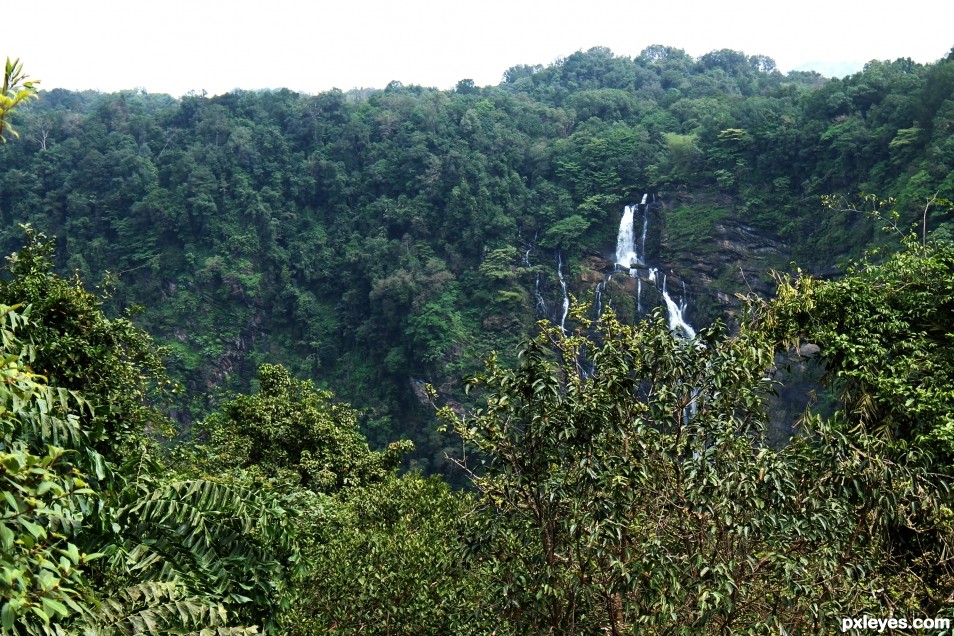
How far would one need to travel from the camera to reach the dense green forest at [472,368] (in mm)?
4359

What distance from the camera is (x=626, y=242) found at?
3716cm

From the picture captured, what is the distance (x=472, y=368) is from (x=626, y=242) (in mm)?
9960

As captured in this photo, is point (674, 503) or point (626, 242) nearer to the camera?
point (674, 503)

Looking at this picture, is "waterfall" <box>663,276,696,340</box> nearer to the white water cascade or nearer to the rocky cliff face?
the white water cascade

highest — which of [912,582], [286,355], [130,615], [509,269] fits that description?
[130,615]

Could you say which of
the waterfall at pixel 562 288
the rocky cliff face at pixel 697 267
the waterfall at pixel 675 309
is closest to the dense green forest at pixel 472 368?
the rocky cliff face at pixel 697 267

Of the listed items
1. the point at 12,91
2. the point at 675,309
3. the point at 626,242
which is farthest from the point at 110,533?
the point at 626,242

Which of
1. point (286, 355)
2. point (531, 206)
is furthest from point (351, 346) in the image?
point (531, 206)

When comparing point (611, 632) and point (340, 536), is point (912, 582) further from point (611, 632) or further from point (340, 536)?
point (340, 536)

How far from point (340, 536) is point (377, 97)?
46755mm

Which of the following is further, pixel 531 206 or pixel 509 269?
pixel 531 206

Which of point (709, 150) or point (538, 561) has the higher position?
point (709, 150)

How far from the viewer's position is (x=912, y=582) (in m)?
5.16

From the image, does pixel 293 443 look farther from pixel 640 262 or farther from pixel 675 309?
pixel 640 262
